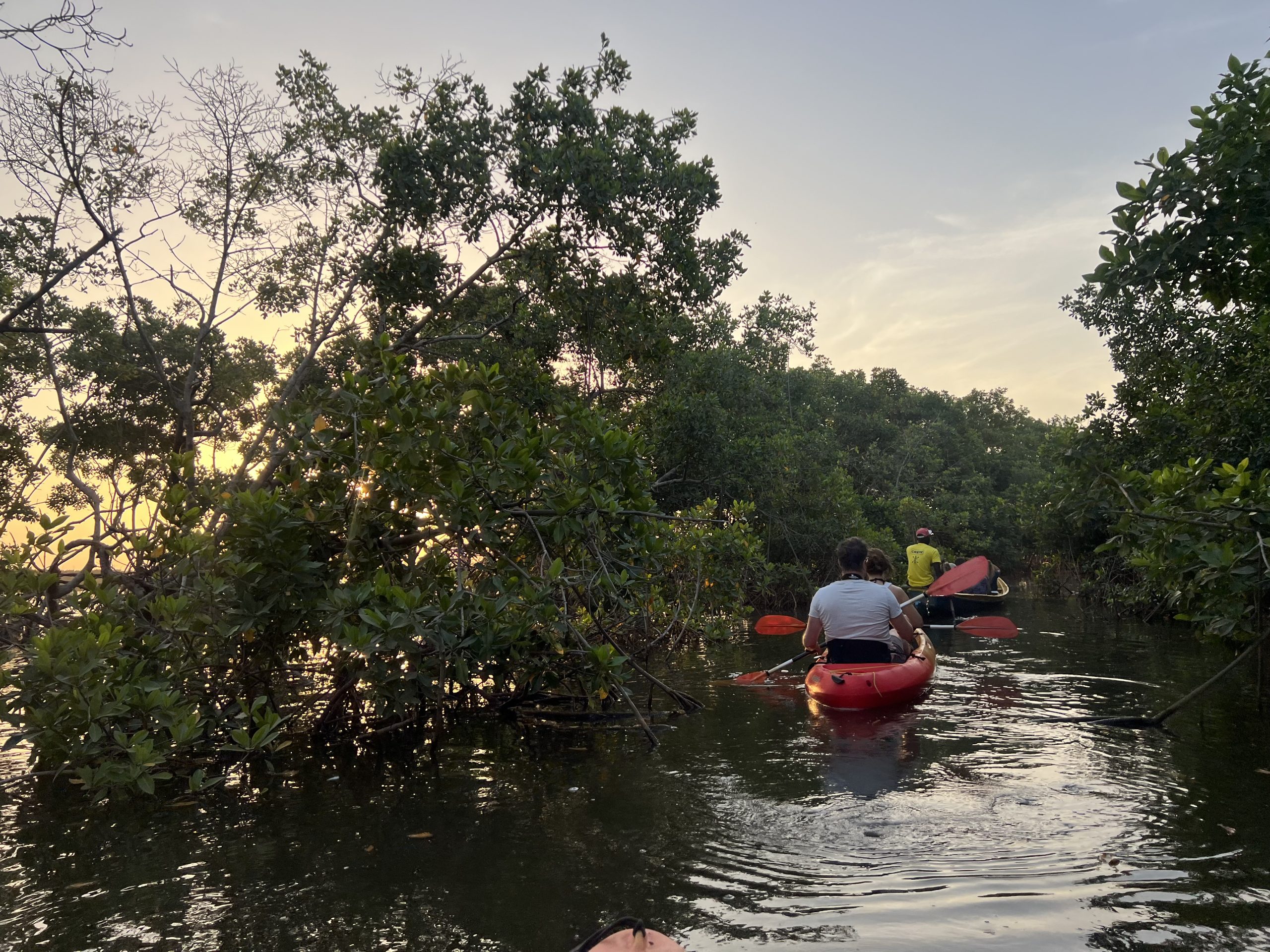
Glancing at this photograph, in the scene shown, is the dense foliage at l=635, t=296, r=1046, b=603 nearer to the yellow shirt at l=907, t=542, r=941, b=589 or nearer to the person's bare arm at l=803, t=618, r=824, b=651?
the yellow shirt at l=907, t=542, r=941, b=589

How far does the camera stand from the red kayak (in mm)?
7645

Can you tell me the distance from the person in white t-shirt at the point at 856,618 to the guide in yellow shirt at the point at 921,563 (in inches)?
264

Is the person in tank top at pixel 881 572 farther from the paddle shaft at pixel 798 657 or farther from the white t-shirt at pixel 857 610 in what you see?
the white t-shirt at pixel 857 610

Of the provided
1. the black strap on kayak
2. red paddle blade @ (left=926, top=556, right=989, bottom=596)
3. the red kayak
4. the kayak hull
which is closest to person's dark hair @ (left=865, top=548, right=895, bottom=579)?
the red kayak

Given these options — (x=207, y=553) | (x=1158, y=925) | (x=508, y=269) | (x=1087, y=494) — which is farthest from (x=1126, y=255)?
(x=508, y=269)

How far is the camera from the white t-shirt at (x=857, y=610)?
301 inches

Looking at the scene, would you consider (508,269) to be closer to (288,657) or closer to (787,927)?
(288,657)

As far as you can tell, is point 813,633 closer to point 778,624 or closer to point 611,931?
point 778,624

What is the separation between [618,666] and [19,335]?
1348cm

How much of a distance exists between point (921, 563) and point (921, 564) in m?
0.02

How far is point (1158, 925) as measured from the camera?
329 centimetres

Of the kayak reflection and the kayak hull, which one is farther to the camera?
the kayak hull

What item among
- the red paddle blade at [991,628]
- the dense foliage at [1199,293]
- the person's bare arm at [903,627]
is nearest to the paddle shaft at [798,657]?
the person's bare arm at [903,627]

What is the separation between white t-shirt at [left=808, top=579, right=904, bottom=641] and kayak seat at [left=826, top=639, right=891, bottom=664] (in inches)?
1.7
